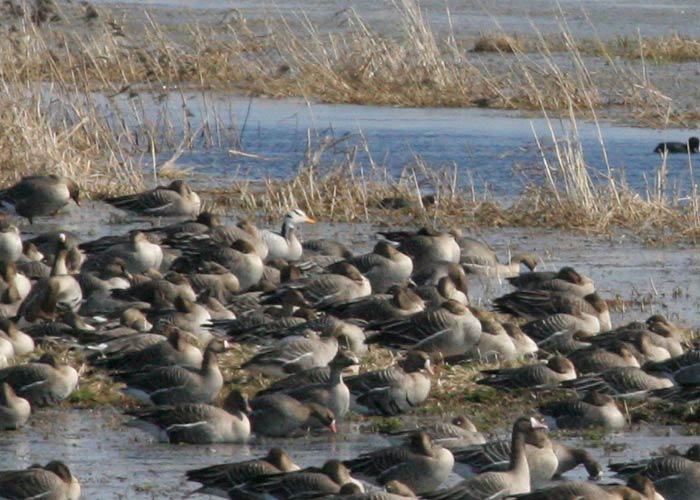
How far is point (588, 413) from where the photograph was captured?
10227 millimetres

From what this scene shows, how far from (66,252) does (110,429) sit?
15.5 feet

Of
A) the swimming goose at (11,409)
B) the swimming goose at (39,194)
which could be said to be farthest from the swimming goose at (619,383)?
the swimming goose at (39,194)

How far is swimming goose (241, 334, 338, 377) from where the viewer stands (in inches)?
444

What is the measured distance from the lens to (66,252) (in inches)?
574

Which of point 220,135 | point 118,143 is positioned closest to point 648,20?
point 220,135

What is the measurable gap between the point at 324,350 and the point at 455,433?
7.12 ft

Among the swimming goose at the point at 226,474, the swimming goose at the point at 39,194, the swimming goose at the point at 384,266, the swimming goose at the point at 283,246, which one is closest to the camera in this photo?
the swimming goose at the point at 226,474

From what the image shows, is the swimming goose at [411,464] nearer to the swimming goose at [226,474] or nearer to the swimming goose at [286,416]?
the swimming goose at [226,474]

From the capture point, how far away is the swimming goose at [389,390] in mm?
10484

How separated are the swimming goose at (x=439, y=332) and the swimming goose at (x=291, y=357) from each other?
597 mm

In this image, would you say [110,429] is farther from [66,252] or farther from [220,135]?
[220,135]

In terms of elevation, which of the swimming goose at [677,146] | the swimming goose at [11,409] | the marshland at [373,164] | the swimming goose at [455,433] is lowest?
the swimming goose at [677,146]

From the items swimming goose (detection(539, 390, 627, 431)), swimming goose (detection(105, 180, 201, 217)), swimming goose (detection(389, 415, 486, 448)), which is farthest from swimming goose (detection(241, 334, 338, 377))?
swimming goose (detection(105, 180, 201, 217))

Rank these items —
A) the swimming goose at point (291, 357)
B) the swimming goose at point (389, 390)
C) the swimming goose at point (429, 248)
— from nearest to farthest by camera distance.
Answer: the swimming goose at point (389, 390) → the swimming goose at point (291, 357) → the swimming goose at point (429, 248)
